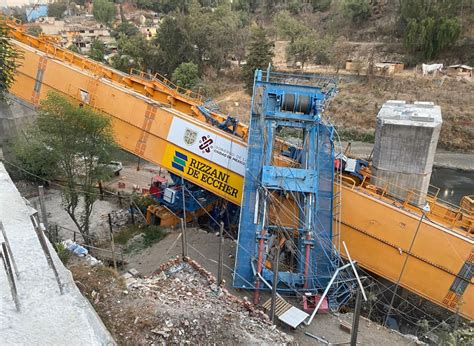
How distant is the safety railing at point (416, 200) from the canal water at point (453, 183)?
45.8 ft

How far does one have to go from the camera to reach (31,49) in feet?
50.9

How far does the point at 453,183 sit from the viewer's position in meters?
26.8

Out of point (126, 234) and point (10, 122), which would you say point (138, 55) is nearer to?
point (10, 122)

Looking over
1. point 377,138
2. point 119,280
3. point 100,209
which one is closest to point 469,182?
point 377,138

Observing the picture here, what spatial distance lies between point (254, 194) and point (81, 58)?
9263 mm

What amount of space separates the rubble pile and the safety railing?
494cm

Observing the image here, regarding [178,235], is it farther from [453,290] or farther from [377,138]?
[453,290]

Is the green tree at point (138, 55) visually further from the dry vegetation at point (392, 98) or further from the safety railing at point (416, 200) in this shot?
the safety railing at point (416, 200)

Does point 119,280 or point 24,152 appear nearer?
point 119,280

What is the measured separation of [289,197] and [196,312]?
5.19 metres

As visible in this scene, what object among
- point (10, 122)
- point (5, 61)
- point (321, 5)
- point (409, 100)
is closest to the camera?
point (5, 61)

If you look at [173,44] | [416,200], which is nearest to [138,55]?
[173,44]

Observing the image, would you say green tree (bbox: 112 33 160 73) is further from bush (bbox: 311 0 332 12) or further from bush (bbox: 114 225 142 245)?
bush (bbox: 311 0 332 12)

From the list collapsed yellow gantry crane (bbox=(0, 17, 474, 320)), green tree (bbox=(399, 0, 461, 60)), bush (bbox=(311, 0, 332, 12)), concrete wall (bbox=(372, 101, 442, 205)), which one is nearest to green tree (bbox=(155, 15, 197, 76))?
green tree (bbox=(399, 0, 461, 60))
